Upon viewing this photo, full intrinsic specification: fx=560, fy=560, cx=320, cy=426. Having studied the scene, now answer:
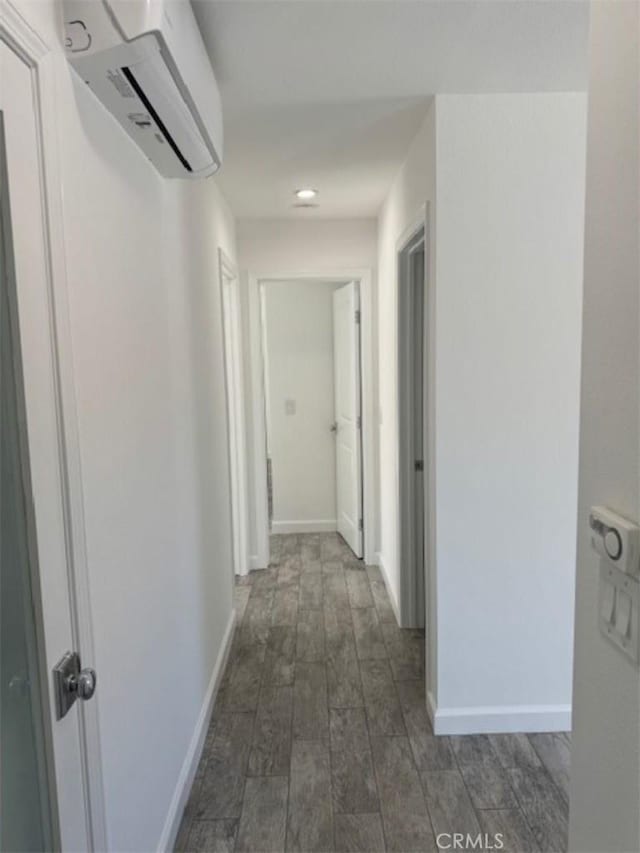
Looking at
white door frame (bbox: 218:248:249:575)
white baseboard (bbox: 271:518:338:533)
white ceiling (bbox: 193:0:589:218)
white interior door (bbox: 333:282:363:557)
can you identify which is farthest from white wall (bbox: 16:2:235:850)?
white baseboard (bbox: 271:518:338:533)

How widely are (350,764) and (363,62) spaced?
2402 millimetres

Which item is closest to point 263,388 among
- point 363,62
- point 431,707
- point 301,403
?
point 301,403

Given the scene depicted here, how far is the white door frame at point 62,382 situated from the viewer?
0.96 metres

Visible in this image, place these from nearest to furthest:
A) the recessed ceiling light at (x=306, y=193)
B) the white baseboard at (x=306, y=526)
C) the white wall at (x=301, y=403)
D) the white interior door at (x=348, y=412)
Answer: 1. the recessed ceiling light at (x=306, y=193)
2. the white interior door at (x=348, y=412)
3. the white wall at (x=301, y=403)
4. the white baseboard at (x=306, y=526)

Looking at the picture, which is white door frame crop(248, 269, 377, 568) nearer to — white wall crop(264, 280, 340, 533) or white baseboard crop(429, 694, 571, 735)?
white wall crop(264, 280, 340, 533)

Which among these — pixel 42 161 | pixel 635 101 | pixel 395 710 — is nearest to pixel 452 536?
pixel 395 710

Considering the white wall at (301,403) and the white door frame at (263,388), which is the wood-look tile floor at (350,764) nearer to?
the white door frame at (263,388)

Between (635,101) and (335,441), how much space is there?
4.13 metres

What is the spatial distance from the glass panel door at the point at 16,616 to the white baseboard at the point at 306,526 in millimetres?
3944

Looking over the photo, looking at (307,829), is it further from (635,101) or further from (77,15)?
(77,15)

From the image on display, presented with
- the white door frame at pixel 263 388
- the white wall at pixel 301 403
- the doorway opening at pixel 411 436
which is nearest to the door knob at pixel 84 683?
the doorway opening at pixel 411 436

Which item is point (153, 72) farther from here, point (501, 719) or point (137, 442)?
point (501, 719)

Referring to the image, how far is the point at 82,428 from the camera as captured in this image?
1142 millimetres

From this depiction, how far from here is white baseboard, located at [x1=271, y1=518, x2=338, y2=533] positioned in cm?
492
